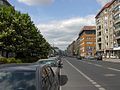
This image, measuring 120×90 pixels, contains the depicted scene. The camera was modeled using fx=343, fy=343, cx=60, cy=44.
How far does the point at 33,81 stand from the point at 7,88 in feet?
1.81

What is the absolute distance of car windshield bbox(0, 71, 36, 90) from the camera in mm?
6496

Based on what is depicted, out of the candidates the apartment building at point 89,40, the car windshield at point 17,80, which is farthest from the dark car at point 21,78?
the apartment building at point 89,40

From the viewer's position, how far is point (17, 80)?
265 inches

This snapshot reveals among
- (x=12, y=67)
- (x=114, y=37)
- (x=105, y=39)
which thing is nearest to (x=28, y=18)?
(x=12, y=67)

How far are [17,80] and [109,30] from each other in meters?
116

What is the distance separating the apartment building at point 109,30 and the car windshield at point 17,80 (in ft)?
316

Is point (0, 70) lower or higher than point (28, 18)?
lower

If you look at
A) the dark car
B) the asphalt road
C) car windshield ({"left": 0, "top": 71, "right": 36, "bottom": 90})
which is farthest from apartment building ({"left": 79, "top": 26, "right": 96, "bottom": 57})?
car windshield ({"left": 0, "top": 71, "right": 36, "bottom": 90})

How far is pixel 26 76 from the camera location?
6879mm

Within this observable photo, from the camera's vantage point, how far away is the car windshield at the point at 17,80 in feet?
21.3

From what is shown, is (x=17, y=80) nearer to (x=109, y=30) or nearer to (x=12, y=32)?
(x=12, y=32)

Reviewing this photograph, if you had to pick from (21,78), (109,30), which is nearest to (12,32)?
(21,78)

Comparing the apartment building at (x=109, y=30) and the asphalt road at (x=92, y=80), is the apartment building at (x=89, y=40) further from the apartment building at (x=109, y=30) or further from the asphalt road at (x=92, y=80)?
the asphalt road at (x=92, y=80)

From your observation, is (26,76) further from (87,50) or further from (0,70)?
(87,50)
